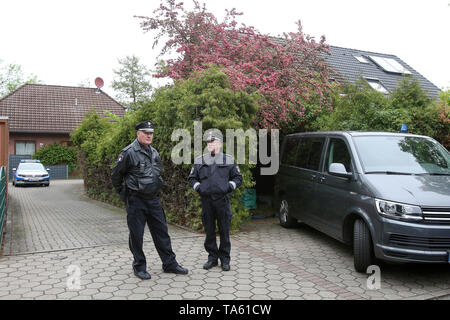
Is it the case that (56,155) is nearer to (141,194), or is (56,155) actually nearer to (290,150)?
(290,150)

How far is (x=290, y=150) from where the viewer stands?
840 cm

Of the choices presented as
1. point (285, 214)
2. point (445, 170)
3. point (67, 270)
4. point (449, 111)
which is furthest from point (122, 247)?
point (449, 111)

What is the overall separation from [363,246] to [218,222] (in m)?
1.96

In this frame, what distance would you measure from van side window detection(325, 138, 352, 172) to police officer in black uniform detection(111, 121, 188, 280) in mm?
2823

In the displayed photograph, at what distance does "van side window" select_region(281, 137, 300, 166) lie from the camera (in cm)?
812

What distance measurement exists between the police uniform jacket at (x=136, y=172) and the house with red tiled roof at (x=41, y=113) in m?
25.2

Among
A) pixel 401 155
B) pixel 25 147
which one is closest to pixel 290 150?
pixel 401 155

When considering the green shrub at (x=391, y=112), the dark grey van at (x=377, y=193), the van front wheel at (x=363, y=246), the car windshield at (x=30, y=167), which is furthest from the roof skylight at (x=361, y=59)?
the van front wheel at (x=363, y=246)

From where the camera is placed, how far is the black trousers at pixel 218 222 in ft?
17.5

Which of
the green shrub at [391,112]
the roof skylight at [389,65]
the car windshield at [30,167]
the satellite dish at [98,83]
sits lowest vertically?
the car windshield at [30,167]

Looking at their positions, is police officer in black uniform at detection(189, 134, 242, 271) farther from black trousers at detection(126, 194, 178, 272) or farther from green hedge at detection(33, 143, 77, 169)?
green hedge at detection(33, 143, 77, 169)

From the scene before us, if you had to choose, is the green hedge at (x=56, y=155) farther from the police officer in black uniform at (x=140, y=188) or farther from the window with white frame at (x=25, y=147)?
the police officer in black uniform at (x=140, y=188)

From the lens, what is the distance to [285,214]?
824 cm

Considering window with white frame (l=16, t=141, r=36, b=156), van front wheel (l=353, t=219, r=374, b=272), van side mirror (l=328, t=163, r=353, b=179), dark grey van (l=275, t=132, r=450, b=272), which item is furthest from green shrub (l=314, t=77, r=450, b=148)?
window with white frame (l=16, t=141, r=36, b=156)
